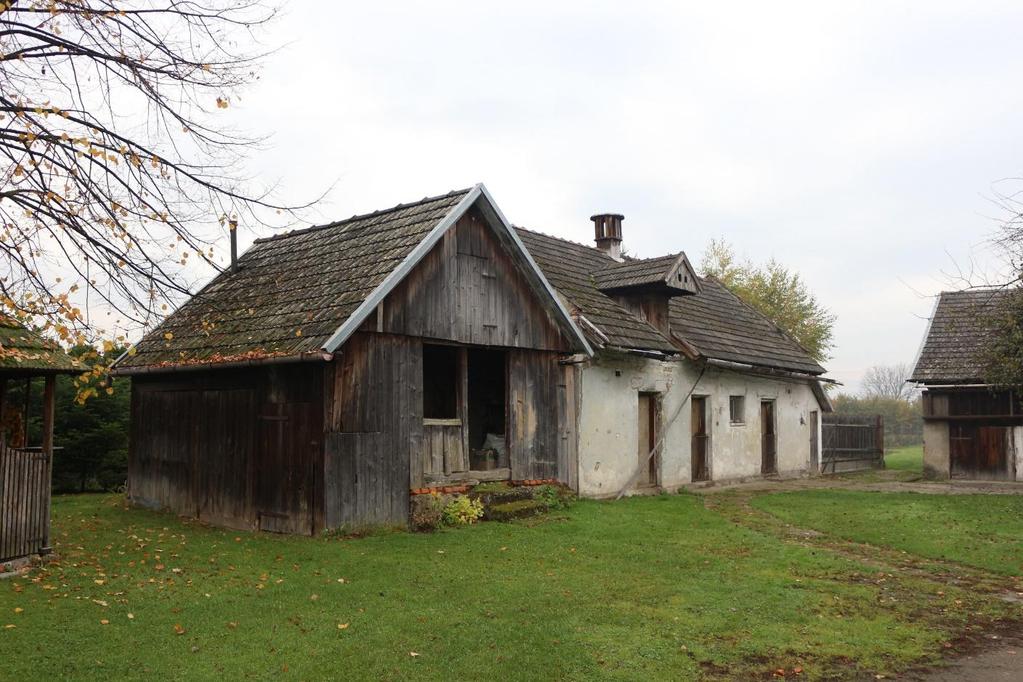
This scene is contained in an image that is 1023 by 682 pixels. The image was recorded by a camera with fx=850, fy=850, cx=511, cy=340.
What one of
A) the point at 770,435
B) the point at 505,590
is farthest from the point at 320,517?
the point at 770,435

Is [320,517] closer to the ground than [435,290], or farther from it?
closer to the ground

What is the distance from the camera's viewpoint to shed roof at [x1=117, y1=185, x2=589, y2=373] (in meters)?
12.1

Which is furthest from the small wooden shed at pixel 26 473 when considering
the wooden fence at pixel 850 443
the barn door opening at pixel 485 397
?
the wooden fence at pixel 850 443

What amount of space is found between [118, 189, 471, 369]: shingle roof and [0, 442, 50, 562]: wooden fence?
2683 millimetres

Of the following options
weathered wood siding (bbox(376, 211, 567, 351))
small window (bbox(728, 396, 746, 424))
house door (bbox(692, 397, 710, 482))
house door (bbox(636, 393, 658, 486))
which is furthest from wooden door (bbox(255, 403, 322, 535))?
small window (bbox(728, 396, 746, 424))

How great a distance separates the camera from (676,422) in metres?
19.4

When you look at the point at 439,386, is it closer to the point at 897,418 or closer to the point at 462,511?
the point at 462,511

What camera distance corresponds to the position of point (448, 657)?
6.94 m

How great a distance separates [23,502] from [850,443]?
26032 millimetres

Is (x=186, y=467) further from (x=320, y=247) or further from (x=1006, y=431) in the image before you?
(x=1006, y=431)

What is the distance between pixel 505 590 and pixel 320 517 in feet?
11.9

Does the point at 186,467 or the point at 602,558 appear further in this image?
the point at 186,467

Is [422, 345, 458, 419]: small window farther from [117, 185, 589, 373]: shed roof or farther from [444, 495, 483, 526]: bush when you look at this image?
[444, 495, 483, 526]: bush

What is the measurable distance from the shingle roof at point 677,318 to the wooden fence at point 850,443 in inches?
126
